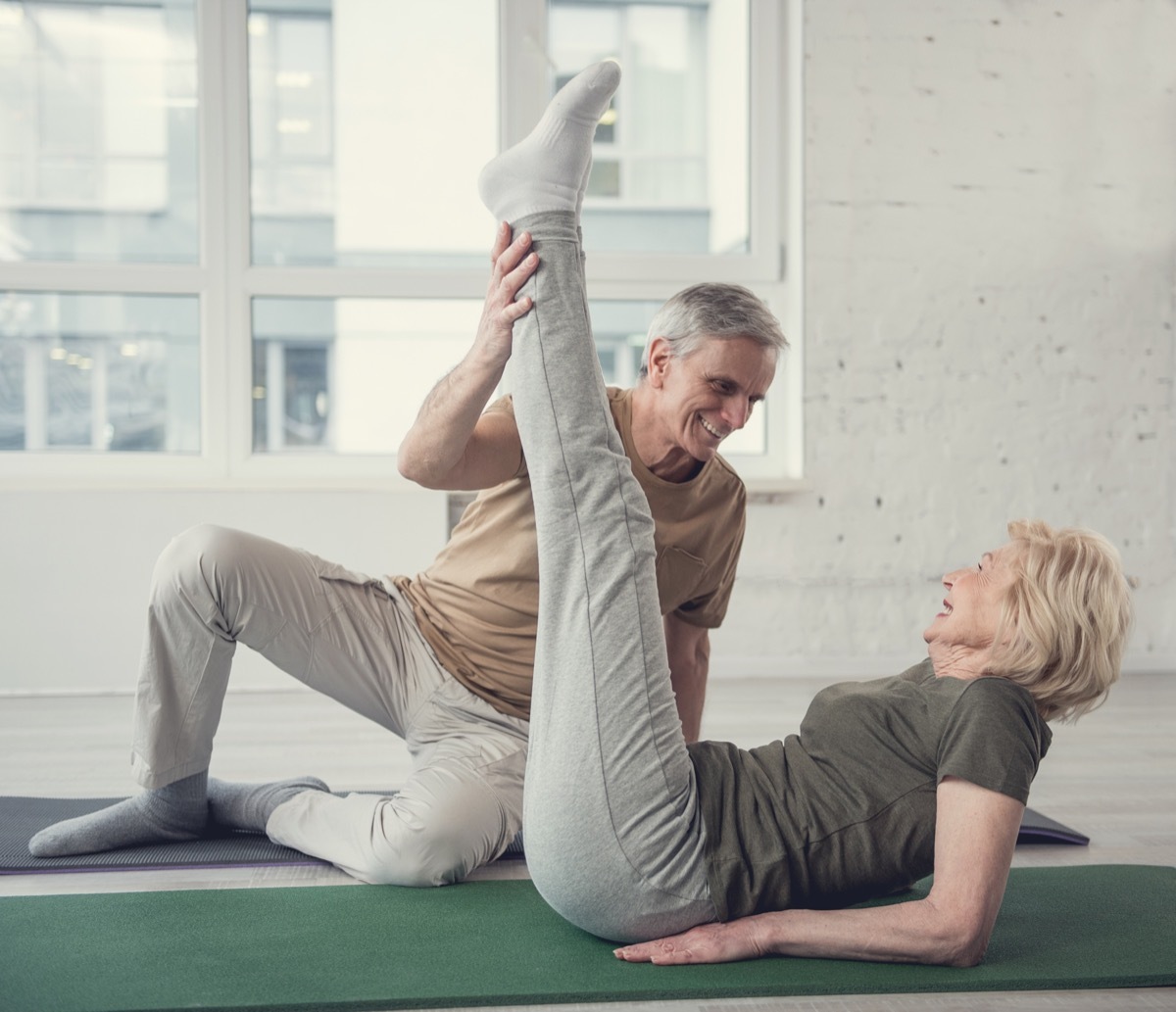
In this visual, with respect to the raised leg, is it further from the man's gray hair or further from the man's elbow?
the man's gray hair

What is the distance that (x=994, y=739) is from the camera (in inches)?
53.2

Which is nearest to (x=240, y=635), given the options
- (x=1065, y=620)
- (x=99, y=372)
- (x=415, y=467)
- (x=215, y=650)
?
(x=215, y=650)

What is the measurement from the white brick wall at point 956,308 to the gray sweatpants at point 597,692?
2748 mm

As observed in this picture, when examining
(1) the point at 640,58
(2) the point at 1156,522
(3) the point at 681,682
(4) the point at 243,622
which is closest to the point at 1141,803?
(3) the point at 681,682

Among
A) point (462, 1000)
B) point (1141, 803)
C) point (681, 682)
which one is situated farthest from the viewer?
point (1141, 803)

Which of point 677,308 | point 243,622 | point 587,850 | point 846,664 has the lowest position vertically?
point 846,664

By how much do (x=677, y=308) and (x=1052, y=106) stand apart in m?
2.97

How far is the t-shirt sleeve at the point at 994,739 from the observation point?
1333mm

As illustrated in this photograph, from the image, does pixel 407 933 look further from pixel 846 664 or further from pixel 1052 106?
pixel 1052 106

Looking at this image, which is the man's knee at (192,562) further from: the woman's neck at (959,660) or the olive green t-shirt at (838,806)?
the woman's neck at (959,660)

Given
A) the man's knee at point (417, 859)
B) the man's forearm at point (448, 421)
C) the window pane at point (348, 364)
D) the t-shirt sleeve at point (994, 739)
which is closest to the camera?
the t-shirt sleeve at point (994, 739)

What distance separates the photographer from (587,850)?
57.3 inches

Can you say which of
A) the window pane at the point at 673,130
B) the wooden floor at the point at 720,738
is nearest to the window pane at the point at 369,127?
the window pane at the point at 673,130

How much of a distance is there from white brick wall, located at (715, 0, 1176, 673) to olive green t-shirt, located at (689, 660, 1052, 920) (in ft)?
8.80
